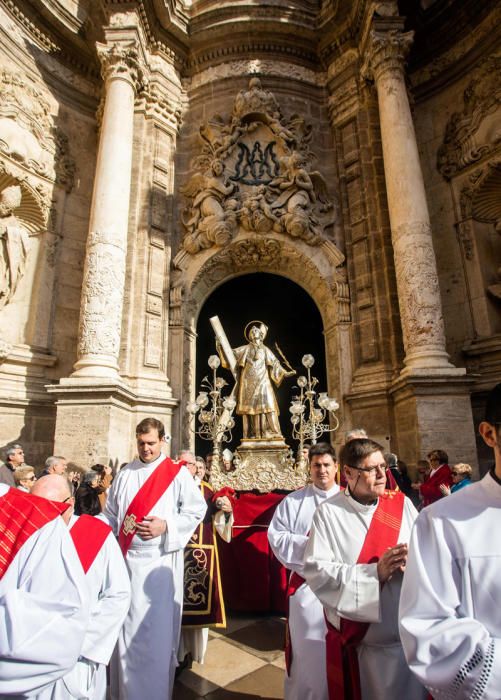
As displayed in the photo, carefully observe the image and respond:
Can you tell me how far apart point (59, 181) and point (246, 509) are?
28.4 feet

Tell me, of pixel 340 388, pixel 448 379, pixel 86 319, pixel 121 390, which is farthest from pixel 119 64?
pixel 448 379

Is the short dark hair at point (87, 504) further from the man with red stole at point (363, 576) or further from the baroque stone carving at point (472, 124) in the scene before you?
the baroque stone carving at point (472, 124)

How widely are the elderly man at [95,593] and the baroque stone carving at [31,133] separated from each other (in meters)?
9.18

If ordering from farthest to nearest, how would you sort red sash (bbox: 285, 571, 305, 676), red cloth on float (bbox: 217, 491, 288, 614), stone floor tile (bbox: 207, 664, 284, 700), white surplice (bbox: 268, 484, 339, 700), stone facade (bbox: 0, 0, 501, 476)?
stone facade (bbox: 0, 0, 501, 476) → red cloth on float (bbox: 217, 491, 288, 614) → stone floor tile (bbox: 207, 664, 284, 700) → red sash (bbox: 285, 571, 305, 676) → white surplice (bbox: 268, 484, 339, 700)

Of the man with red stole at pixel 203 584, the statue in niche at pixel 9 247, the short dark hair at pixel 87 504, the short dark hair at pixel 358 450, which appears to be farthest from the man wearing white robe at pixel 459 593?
the statue in niche at pixel 9 247

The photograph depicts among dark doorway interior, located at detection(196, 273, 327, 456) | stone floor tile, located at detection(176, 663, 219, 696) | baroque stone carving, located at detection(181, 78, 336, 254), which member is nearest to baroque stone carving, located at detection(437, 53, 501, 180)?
baroque stone carving, located at detection(181, 78, 336, 254)

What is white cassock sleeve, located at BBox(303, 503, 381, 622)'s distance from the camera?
178 centimetres

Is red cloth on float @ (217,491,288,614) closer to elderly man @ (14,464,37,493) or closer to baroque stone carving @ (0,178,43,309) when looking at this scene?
elderly man @ (14,464,37,493)

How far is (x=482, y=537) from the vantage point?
1.38 metres

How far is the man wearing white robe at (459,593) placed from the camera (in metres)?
1.20

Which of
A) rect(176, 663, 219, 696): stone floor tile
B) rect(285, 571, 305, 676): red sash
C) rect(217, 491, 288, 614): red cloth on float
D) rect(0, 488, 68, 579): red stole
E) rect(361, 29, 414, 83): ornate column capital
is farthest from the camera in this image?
rect(361, 29, 414, 83): ornate column capital

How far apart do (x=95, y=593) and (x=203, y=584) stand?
6.81ft

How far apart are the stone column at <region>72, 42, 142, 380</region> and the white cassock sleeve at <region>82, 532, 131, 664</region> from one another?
5656 mm

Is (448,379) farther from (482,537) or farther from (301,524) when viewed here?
(482,537)
